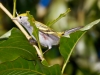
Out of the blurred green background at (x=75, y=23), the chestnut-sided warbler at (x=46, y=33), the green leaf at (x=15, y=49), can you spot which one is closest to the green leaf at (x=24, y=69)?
the green leaf at (x=15, y=49)

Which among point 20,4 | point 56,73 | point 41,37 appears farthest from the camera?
point 20,4

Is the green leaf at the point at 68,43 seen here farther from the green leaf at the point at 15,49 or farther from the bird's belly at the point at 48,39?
the bird's belly at the point at 48,39

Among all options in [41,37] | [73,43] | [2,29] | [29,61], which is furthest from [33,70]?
[2,29]

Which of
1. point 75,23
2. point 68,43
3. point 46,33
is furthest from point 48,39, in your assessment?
point 75,23

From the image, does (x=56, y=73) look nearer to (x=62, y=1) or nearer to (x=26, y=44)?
(x=26, y=44)

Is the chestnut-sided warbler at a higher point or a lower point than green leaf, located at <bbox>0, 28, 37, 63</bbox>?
lower

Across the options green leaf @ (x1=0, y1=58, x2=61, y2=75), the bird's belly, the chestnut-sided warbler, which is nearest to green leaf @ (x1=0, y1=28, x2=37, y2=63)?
green leaf @ (x1=0, y1=58, x2=61, y2=75)

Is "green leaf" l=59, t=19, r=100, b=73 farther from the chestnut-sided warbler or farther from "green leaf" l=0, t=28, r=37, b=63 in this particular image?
the chestnut-sided warbler
